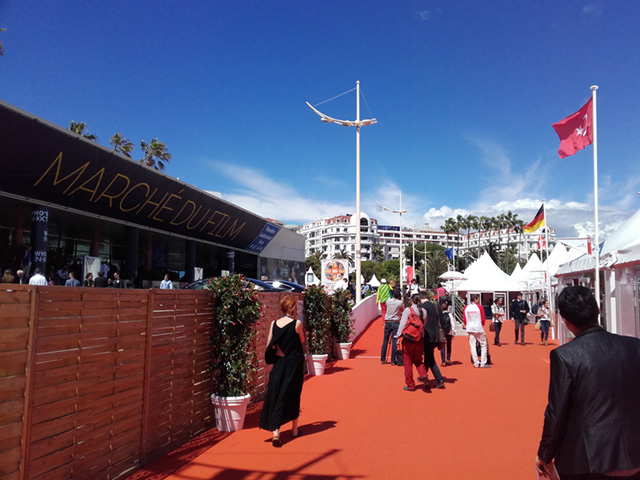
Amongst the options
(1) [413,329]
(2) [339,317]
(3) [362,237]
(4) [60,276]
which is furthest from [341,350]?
(3) [362,237]

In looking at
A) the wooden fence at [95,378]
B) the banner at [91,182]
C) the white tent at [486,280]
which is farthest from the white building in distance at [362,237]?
the wooden fence at [95,378]

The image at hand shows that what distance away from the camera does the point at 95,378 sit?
13.5 feet

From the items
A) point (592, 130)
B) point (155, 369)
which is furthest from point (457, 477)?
point (592, 130)

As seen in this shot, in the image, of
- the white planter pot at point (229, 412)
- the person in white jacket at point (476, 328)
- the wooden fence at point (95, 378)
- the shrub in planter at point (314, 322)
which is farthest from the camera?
the person in white jacket at point (476, 328)

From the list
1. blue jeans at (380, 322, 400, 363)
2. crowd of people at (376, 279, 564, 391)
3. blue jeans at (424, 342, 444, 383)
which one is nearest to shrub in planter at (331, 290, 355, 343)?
crowd of people at (376, 279, 564, 391)

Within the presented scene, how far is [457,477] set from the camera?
15.6 feet

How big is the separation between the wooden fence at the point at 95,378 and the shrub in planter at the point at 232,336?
0.25 meters

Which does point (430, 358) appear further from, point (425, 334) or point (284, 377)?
point (284, 377)

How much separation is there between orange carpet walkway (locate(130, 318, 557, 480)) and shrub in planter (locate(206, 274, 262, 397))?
0.65 metres

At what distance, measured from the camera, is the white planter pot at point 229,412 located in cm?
618

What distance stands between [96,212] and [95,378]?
18.5 metres

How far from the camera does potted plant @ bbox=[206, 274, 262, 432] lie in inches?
245

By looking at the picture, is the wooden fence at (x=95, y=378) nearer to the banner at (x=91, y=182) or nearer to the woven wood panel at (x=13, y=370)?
the woven wood panel at (x=13, y=370)

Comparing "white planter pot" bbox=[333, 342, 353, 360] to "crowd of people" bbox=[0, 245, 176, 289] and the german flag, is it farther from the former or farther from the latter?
the german flag
